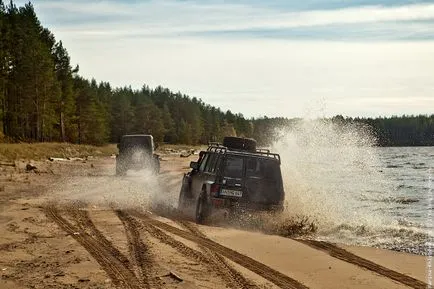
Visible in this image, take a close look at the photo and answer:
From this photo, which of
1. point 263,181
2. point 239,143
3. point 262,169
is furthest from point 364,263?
point 239,143

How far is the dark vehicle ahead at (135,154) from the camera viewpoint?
1096 inches

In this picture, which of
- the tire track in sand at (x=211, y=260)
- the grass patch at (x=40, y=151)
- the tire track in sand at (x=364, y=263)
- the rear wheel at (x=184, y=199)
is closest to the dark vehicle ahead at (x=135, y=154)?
the grass patch at (x=40, y=151)

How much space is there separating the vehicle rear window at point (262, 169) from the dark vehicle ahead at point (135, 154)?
51.8ft

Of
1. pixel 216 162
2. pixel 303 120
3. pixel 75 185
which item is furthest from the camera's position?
pixel 303 120

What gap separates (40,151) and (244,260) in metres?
35.7

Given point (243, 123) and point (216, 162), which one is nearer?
point (216, 162)

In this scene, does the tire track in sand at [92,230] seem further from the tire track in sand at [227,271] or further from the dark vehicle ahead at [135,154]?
the dark vehicle ahead at [135,154]

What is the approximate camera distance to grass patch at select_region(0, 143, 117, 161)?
34.1 metres

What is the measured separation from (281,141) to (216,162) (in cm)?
3648

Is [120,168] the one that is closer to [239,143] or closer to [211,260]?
[239,143]

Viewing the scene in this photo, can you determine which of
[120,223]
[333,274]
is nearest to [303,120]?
[120,223]

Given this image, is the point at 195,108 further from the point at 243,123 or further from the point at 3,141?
the point at 3,141

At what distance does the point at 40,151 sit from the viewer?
136 feet

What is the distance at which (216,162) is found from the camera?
13117mm
